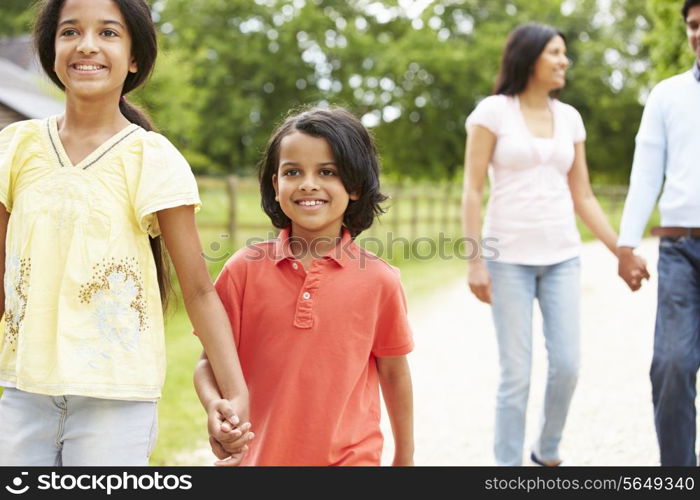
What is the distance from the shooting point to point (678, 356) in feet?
10.8

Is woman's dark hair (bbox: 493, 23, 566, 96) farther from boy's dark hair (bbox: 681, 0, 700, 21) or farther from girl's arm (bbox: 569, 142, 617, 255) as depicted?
boy's dark hair (bbox: 681, 0, 700, 21)

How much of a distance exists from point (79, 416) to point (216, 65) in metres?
28.7

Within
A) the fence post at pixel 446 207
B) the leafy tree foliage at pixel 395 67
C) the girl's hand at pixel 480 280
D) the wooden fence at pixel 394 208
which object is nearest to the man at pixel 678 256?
the girl's hand at pixel 480 280

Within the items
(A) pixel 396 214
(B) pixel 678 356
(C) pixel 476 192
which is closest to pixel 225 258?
(A) pixel 396 214

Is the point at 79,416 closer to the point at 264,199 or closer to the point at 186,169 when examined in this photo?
the point at 186,169

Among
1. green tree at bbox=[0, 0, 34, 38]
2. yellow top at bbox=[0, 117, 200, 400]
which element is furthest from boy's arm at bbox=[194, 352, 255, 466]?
green tree at bbox=[0, 0, 34, 38]

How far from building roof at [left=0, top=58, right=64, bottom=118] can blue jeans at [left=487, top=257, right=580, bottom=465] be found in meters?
9.67

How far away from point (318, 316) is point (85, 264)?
2.19 ft

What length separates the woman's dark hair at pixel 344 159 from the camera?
2.53 meters

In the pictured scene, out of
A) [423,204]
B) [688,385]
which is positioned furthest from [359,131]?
[423,204]

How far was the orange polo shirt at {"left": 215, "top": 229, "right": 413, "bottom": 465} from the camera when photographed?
2.43 meters

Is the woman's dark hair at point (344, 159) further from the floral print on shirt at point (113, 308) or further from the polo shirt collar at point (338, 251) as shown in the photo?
the floral print on shirt at point (113, 308)

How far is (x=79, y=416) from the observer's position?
2.08 m

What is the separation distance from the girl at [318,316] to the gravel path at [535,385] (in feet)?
8.15
